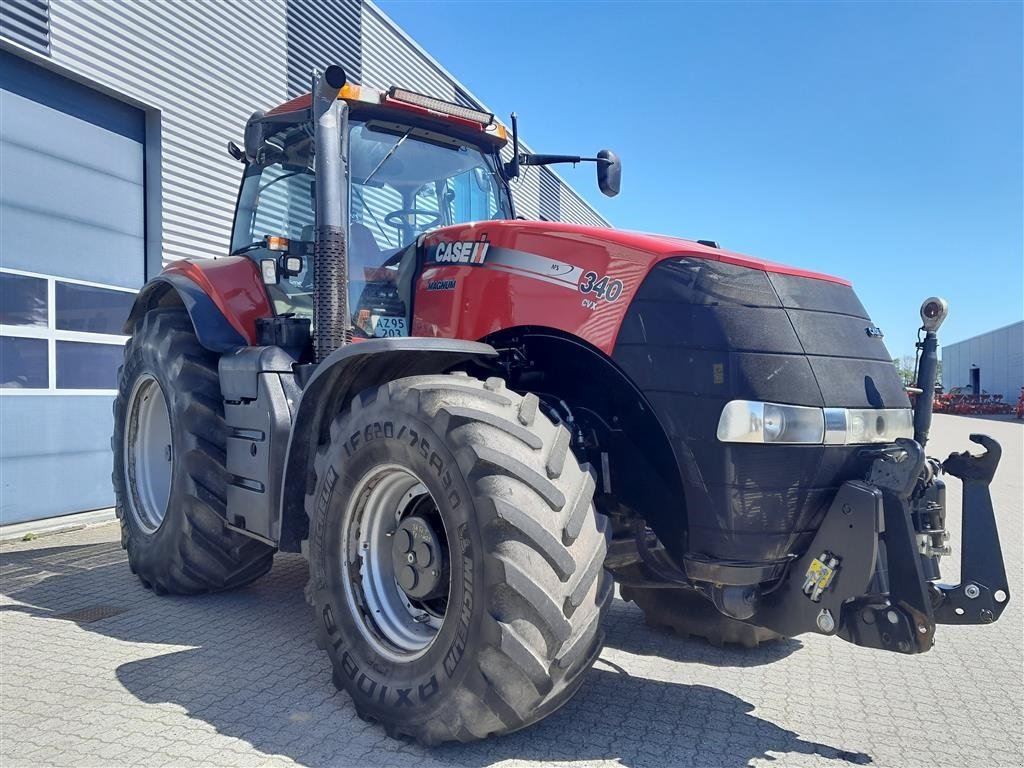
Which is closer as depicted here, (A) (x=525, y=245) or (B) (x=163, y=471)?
(A) (x=525, y=245)

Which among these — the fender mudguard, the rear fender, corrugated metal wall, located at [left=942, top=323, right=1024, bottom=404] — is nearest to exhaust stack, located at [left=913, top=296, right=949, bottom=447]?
the fender mudguard

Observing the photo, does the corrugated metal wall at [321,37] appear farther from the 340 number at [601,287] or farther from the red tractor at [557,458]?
the 340 number at [601,287]

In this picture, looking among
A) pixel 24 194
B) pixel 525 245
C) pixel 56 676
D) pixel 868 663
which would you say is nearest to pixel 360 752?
pixel 56 676

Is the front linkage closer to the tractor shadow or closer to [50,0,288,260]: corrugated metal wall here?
the tractor shadow

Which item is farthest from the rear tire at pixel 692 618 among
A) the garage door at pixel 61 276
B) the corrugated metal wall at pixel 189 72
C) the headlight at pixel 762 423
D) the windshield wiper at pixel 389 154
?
the corrugated metal wall at pixel 189 72

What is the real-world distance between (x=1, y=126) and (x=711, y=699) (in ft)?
22.5

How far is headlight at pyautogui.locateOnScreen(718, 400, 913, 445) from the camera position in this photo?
2.61 m

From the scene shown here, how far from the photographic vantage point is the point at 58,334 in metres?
6.93

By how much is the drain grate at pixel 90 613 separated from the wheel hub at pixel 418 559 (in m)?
2.32

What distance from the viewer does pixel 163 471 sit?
5.09m

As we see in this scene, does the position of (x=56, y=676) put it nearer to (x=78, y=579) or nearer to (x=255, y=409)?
(x=255, y=409)

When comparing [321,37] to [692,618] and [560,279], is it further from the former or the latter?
[692,618]

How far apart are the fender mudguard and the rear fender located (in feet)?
3.83

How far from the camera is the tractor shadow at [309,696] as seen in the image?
2701 millimetres
